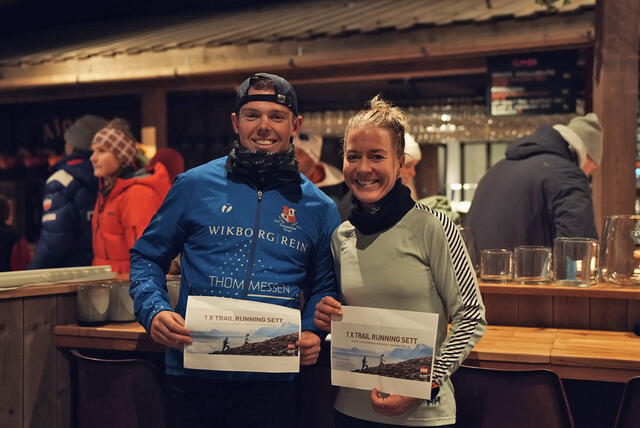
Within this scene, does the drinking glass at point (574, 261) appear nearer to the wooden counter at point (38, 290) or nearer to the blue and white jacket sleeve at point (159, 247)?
the blue and white jacket sleeve at point (159, 247)

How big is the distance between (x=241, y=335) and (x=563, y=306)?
1.24m

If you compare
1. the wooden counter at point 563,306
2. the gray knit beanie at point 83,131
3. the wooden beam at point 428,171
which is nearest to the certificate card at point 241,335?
the wooden counter at point 563,306

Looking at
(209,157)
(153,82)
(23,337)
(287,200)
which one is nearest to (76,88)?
(153,82)

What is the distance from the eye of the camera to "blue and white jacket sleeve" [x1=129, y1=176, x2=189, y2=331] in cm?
216

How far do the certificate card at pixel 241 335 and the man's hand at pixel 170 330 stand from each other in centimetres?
2

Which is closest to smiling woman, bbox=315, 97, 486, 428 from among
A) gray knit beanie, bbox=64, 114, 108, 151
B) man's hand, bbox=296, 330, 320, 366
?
man's hand, bbox=296, 330, 320, 366

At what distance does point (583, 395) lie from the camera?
2504 millimetres

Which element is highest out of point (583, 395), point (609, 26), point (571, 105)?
point (609, 26)

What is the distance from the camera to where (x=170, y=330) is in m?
2.04

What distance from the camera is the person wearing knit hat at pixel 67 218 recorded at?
440 centimetres

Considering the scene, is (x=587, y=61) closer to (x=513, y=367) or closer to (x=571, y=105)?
(x=571, y=105)

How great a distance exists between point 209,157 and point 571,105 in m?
3.70

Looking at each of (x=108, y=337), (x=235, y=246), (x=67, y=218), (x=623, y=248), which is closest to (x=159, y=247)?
(x=235, y=246)

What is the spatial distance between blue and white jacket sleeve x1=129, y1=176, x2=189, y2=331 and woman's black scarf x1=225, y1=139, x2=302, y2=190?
0.18m
